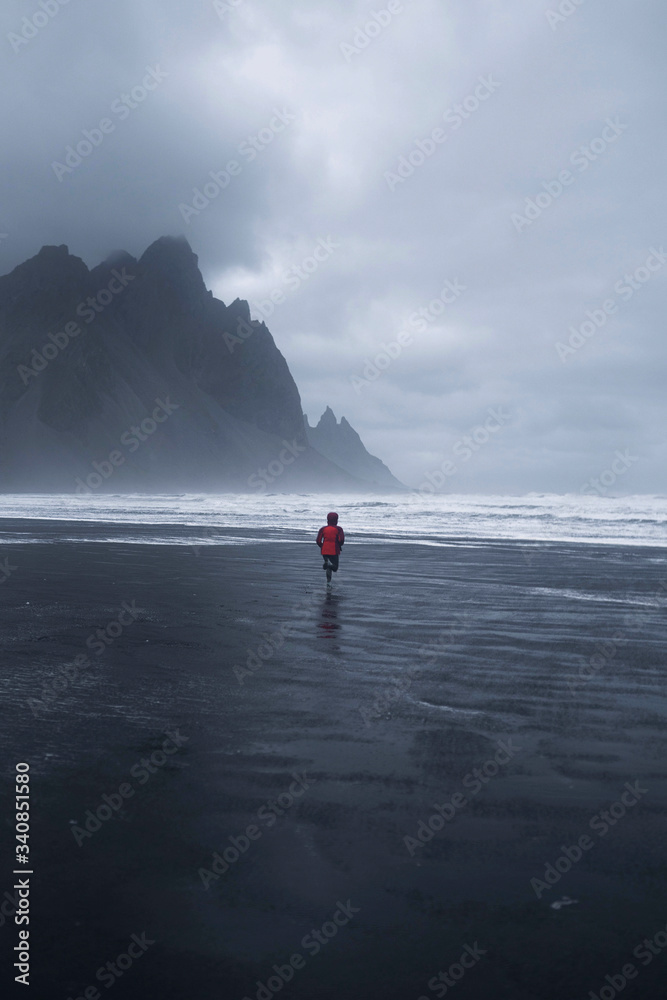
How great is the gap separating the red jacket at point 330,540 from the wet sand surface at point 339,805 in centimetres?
473

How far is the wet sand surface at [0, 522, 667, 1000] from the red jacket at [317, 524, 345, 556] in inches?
186

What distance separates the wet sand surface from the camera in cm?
338

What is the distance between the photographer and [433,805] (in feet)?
16.2

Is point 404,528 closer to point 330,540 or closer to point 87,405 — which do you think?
point 330,540

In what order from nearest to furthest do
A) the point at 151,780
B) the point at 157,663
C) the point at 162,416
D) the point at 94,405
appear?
the point at 151,780, the point at 157,663, the point at 94,405, the point at 162,416

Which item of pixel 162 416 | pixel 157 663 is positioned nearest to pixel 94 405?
pixel 162 416

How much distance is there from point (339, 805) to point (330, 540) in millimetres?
11391

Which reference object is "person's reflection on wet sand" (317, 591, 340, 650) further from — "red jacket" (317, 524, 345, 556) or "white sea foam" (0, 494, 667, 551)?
"white sea foam" (0, 494, 667, 551)

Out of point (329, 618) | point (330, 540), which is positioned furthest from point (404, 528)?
point (329, 618)

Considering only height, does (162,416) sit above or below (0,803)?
above

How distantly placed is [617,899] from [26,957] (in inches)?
113

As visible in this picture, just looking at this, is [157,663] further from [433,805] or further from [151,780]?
[433,805]

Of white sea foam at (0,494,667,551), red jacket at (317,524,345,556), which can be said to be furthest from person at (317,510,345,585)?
white sea foam at (0,494,667,551)

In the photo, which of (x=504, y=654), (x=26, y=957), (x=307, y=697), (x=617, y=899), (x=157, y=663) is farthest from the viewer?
(x=504, y=654)
